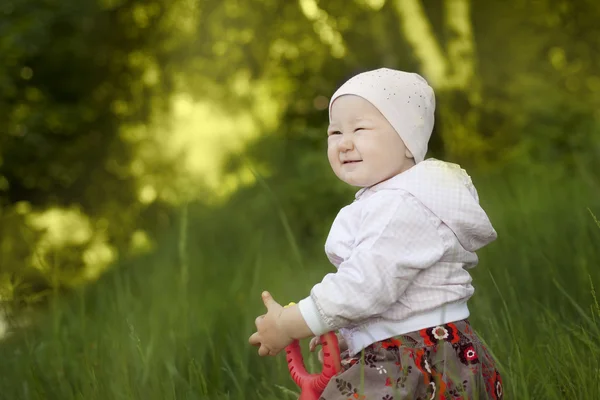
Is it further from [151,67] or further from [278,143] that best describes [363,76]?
[151,67]

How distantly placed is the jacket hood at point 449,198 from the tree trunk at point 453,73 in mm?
5243

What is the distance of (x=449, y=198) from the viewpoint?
1756 millimetres

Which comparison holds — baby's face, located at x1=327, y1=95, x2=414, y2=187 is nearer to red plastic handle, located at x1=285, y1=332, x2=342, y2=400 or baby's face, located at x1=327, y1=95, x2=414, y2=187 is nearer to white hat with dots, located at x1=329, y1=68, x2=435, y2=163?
white hat with dots, located at x1=329, y1=68, x2=435, y2=163

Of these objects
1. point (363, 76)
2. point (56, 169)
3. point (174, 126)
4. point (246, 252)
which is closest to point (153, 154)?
point (174, 126)

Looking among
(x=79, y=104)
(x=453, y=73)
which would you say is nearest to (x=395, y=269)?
(x=453, y=73)

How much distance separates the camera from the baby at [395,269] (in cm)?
168

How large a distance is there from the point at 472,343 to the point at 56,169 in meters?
5.71

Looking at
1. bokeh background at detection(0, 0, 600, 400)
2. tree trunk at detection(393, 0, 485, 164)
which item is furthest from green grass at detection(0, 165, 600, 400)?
tree trunk at detection(393, 0, 485, 164)

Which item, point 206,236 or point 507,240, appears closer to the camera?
point 507,240

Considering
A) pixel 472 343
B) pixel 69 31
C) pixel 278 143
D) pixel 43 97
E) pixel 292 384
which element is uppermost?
pixel 69 31

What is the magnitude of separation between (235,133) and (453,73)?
2563 millimetres

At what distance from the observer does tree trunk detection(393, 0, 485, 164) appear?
7.03m

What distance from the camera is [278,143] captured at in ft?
24.6

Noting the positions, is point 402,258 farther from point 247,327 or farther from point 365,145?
point 247,327
